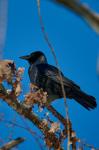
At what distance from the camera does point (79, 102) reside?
5.03m

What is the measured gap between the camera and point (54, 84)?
18.0ft

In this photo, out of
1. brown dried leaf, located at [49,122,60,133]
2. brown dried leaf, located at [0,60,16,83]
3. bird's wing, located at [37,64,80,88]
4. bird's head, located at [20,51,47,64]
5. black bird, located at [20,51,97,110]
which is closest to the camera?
brown dried leaf, located at [49,122,60,133]

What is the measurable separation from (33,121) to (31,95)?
0.21 metres

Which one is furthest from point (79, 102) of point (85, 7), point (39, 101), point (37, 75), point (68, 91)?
point (85, 7)

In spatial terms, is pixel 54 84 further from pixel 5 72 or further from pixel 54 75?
pixel 5 72

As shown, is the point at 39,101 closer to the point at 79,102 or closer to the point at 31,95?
the point at 31,95

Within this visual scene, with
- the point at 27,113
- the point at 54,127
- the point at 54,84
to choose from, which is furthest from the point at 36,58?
the point at 54,127

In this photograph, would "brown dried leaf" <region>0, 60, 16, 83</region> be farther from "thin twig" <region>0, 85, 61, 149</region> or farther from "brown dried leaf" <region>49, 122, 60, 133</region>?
"brown dried leaf" <region>49, 122, 60, 133</region>

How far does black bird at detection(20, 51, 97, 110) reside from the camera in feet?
16.1

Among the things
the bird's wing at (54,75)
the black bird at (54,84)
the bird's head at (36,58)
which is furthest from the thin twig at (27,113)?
the bird's head at (36,58)

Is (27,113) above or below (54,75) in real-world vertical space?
below

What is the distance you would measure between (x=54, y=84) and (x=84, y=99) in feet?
2.33

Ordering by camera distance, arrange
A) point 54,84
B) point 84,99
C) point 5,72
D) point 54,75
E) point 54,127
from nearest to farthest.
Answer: point 54,127 < point 5,72 < point 84,99 < point 54,84 < point 54,75

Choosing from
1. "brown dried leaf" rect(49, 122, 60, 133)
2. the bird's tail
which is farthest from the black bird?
"brown dried leaf" rect(49, 122, 60, 133)
